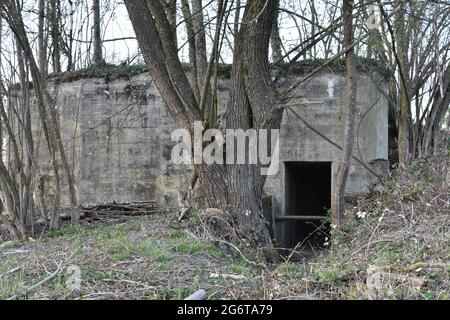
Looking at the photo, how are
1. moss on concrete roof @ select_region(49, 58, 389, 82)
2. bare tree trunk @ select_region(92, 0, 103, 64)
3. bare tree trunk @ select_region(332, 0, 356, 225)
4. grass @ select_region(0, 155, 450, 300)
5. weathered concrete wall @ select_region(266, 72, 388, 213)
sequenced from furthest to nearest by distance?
bare tree trunk @ select_region(92, 0, 103, 64), moss on concrete roof @ select_region(49, 58, 389, 82), weathered concrete wall @ select_region(266, 72, 388, 213), bare tree trunk @ select_region(332, 0, 356, 225), grass @ select_region(0, 155, 450, 300)

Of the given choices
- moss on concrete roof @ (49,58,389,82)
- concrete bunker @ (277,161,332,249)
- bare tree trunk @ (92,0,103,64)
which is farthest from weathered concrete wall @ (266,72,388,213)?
bare tree trunk @ (92,0,103,64)

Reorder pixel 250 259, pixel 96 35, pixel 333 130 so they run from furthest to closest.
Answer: pixel 96 35, pixel 333 130, pixel 250 259

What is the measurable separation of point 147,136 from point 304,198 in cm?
449

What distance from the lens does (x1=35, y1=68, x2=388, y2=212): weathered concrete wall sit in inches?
353

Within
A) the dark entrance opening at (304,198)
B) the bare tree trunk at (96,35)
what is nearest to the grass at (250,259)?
the dark entrance opening at (304,198)

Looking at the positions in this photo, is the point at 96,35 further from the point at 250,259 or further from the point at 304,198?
the point at 250,259

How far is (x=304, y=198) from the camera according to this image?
12.4m

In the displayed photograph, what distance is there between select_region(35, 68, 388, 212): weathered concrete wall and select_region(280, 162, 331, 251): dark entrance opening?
25.1 inches

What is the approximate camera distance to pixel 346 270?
4309 mm

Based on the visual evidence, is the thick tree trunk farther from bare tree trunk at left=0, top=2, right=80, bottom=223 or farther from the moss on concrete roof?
the moss on concrete roof

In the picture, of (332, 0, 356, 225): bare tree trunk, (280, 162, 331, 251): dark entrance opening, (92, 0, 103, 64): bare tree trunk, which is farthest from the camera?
(92, 0, 103, 64): bare tree trunk

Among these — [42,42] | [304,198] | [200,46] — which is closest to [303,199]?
[304,198]
